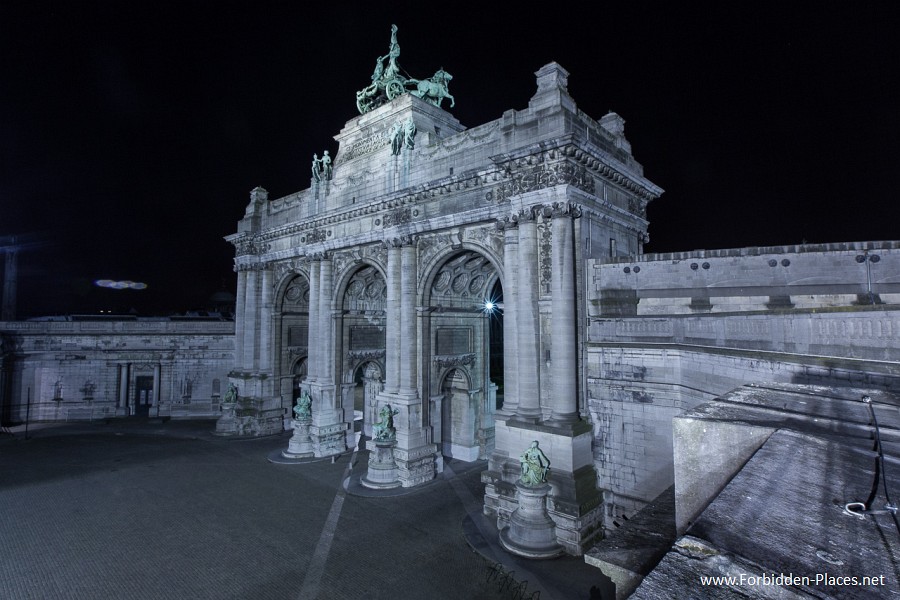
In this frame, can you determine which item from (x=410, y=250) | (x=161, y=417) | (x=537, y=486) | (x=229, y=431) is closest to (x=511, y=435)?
(x=537, y=486)

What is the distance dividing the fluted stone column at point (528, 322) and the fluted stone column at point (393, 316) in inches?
285

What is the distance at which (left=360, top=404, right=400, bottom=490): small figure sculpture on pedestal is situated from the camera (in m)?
20.0

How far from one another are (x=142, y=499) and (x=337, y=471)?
26.6 feet

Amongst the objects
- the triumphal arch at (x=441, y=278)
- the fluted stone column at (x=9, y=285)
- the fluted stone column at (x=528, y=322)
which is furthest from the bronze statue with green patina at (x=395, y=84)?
the fluted stone column at (x=9, y=285)

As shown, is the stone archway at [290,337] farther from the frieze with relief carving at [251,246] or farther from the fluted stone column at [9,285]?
the fluted stone column at [9,285]

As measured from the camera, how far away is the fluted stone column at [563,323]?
15.9 m

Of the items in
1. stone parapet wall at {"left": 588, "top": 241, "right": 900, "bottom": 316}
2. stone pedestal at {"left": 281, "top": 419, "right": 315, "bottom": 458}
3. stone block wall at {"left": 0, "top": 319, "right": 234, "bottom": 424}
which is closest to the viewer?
stone parapet wall at {"left": 588, "top": 241, "right": 900, "bottom": 316}

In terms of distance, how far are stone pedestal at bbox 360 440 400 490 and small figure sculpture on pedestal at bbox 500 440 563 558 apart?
6.93 meters

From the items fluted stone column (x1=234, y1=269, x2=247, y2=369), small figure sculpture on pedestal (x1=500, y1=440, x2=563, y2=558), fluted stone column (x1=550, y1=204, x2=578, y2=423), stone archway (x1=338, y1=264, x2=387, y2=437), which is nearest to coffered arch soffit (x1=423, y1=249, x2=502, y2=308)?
fluted stone column (x1=550, y1=204, x2=578, y2=423)

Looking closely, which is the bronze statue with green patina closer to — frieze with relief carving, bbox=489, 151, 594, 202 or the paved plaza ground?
frieze with relief carving, bbox=489, 151, 594, 202

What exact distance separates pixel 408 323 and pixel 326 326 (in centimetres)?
711

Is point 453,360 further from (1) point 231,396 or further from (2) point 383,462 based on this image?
(1) point 231,396

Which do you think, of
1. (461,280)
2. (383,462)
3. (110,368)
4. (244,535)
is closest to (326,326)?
(461,280)

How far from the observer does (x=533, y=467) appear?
1440 centimetres
